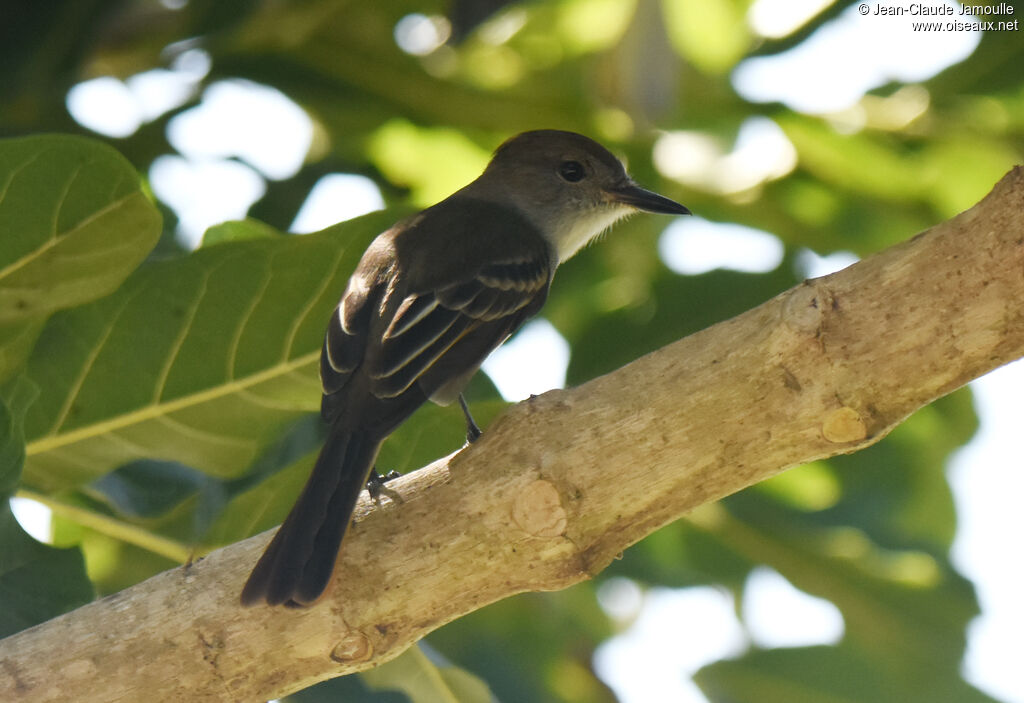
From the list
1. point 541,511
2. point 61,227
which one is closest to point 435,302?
point 61,227

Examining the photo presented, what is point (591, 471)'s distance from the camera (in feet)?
6.95

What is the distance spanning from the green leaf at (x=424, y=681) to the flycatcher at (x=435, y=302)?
585mm

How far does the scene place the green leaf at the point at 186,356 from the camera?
2.89 m

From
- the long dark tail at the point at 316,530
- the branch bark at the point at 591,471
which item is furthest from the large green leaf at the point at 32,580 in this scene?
the long dark tail at the point at 316,530

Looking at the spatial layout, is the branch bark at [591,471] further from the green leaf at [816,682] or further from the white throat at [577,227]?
the green leaf at [816,682]

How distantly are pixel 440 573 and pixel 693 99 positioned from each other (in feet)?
9.61

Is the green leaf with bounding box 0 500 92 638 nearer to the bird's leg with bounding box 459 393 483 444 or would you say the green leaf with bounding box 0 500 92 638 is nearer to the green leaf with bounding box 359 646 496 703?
the green leaf with bounding box 359 646 496 703

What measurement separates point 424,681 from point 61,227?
1355 mm

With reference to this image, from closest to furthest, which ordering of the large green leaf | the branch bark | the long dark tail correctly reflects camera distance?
the branch bark → the long dark tail → the large green leaf

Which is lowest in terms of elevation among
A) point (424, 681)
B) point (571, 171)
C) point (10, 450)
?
point (424, 681)

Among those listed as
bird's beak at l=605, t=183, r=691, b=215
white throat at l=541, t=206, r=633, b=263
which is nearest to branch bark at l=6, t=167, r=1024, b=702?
bird's beak at l=605, t=183, r=691, b=215

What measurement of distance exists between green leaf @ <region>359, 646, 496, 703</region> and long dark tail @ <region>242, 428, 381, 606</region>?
0.60 metres

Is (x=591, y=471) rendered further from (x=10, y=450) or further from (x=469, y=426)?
(x=10, y=450)

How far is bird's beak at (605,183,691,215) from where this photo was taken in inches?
154
